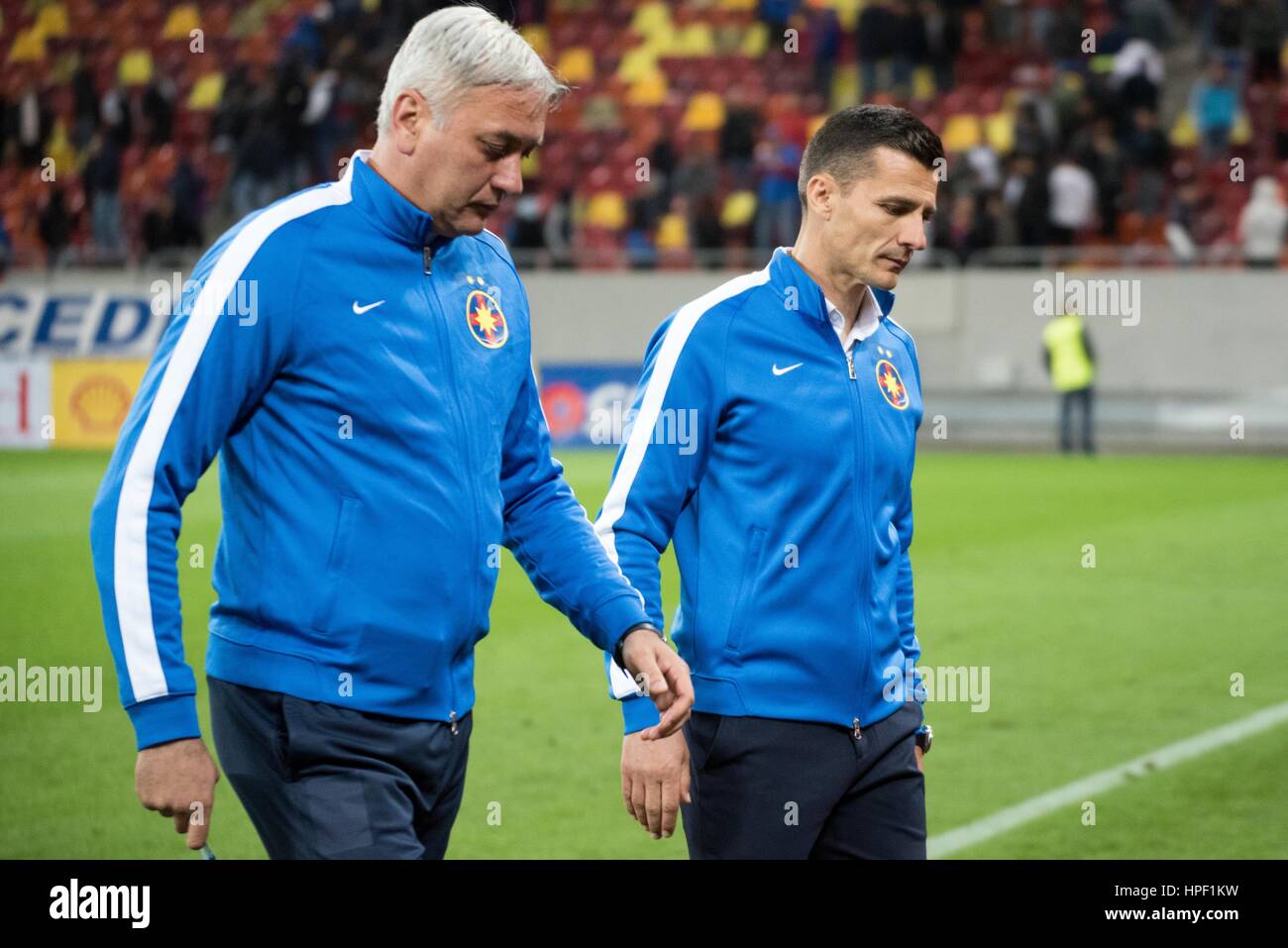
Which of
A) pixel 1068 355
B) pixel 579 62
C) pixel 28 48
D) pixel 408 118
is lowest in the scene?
pixel 408 118

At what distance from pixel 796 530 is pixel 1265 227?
18751mm

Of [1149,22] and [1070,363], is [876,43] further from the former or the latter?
[1070,363]

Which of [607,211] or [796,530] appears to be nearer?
[796,530]

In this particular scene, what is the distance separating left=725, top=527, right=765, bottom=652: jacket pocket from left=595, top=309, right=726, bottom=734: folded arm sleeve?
148 mm

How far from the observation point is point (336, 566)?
290cm

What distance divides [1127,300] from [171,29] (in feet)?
46.9

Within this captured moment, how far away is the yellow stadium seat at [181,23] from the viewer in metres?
26.5

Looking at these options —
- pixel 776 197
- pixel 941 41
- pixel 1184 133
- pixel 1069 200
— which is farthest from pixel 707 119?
pixel 1184 133

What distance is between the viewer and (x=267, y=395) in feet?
9.58

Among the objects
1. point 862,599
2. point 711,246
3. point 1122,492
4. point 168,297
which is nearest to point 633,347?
point 711,246

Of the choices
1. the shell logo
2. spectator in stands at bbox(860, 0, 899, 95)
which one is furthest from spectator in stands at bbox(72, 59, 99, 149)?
spectator in stands at bbox(860, 0, 899, 95)

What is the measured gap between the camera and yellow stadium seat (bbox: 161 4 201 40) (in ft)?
87.0

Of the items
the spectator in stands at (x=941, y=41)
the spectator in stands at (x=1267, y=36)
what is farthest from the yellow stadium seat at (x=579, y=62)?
the spectator in stands at (x=1267, y=36)

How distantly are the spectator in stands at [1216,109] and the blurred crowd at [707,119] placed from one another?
0.03 metres
